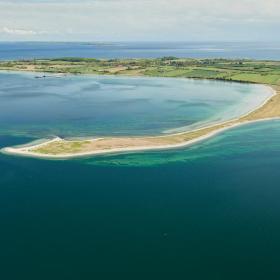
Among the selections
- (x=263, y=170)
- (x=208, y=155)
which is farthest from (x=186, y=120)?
(x=263, y=170)

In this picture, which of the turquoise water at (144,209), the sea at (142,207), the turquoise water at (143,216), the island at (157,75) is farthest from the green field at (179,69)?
the turquoise water at (143,216)

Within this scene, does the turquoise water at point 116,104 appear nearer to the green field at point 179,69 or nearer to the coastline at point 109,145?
the coastline at point 109,145

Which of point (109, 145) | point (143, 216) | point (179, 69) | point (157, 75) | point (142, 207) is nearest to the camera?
point (143, 216)

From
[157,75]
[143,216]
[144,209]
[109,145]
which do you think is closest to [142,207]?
[144,209]

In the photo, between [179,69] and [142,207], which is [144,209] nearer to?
[142,207]

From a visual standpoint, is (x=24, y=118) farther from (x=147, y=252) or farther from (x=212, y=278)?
(x=212, y=278)

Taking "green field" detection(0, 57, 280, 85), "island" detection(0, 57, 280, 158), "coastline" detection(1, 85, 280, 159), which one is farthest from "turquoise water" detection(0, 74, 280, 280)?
"green field" detection(0, 57, 280, 85)
